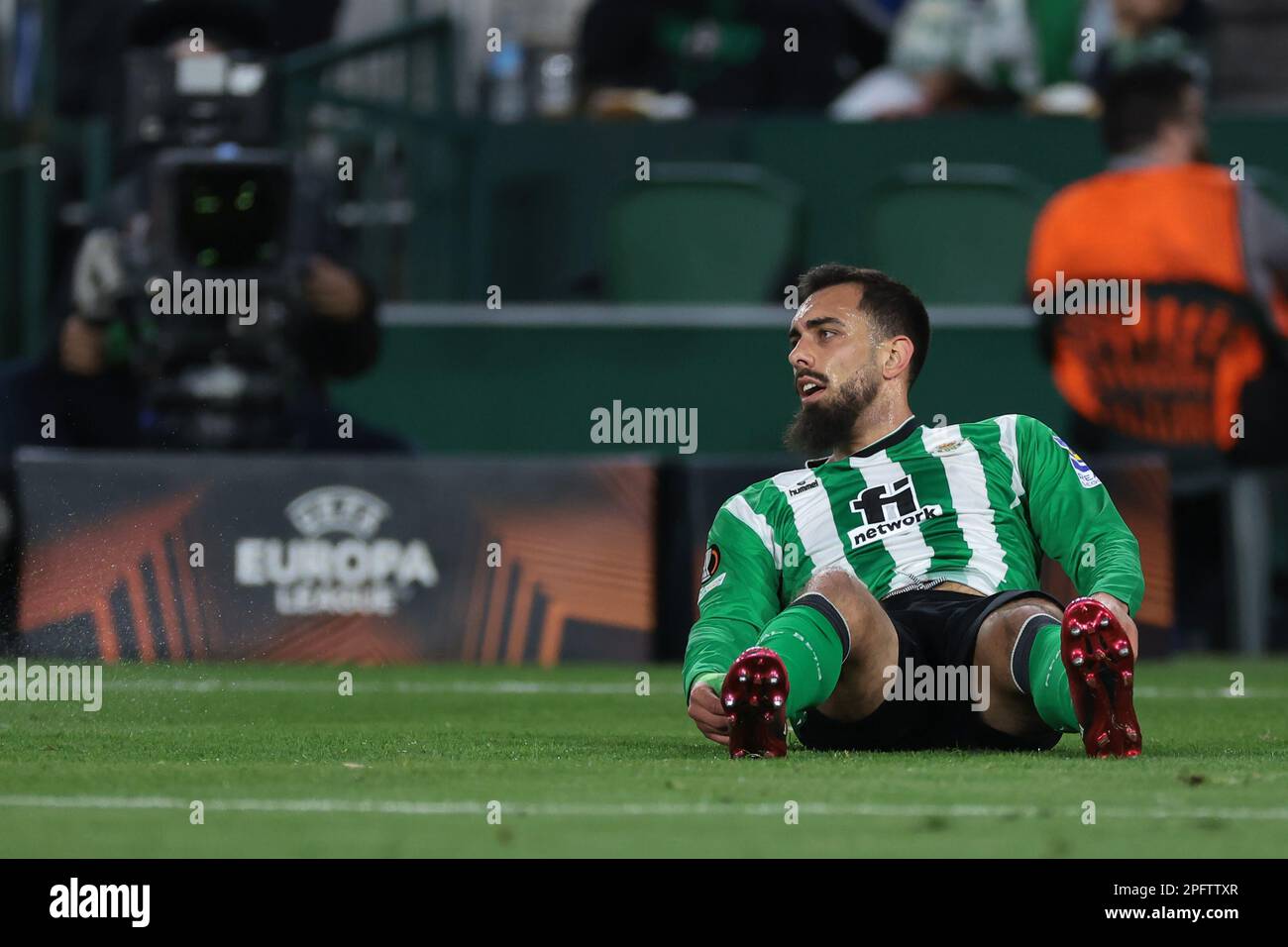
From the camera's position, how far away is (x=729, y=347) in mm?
12031

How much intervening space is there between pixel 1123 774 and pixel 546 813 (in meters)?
1.35

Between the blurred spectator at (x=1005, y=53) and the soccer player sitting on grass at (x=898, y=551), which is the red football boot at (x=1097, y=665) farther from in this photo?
the blurred spectator at (x=1005, y=53)

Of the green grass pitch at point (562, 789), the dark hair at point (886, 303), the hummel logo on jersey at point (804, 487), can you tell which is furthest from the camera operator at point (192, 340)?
the hummel logo on jersey at point (804, 487)

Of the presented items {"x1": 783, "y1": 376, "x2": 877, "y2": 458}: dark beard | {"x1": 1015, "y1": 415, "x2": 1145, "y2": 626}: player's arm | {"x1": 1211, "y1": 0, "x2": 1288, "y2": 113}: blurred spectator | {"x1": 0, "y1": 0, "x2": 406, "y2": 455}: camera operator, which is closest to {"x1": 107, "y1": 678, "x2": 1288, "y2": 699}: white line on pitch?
{"x1": 0, "y1": 0, "x2": 406, "y2": 455}: camera operator

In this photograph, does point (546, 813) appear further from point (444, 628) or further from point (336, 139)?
point (336, 139)

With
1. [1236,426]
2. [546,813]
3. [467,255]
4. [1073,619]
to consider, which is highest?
[467,255]

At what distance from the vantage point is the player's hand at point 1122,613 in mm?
5535

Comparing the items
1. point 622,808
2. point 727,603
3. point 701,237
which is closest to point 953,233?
point 701,237

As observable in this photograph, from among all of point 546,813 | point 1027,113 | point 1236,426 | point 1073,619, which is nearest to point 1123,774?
point 1073,619

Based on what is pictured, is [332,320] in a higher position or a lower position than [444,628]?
higher

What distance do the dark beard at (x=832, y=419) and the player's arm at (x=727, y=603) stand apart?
216 mm

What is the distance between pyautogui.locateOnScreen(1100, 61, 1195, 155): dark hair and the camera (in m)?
11.1

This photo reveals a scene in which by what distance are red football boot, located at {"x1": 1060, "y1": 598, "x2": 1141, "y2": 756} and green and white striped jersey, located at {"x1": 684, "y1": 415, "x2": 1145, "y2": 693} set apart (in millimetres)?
567

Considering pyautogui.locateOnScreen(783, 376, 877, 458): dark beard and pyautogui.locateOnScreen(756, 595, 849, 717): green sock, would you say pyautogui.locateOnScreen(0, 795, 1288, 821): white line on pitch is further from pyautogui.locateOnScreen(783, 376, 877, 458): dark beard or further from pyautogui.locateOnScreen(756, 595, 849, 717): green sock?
pyautogui.locateOnScreen(783, 376, 877, 458): dark beard
